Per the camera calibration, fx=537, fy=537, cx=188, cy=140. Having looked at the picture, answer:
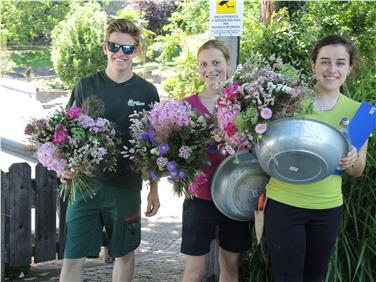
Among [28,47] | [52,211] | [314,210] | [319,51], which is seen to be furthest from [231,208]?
[28,47]

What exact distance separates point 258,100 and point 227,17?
55.9 inches

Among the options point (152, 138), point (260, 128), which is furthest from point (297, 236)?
point (152, 138)

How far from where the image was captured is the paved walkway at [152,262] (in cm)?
460

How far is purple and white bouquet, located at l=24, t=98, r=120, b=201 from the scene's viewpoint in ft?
10.2

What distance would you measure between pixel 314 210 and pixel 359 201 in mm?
1009

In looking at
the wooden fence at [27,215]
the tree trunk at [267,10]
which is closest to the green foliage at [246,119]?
the wooden fence at [27,215]

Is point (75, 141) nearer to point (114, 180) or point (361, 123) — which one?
point (114, 180)

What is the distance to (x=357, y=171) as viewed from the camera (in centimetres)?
300

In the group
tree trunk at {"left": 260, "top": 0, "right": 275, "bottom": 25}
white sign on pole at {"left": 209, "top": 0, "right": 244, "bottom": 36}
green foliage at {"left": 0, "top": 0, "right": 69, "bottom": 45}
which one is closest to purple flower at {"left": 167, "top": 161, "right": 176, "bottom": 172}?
white sign on pole at {"left": 209, "top": 0, "right": 244, "bottom": 36}

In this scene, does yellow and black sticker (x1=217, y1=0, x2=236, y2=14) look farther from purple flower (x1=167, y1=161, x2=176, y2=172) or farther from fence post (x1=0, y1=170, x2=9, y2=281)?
fence post (x1=0, y1=170, x2=9, y2=281)

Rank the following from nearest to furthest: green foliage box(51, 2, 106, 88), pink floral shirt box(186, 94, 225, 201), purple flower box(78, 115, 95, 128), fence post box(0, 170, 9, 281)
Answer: purple flower box(78, 115, 95, 128) < pink floral shirt box(186, 94, 225, 201) < fence post box(0, 170, 9, 281) < green foliage box(51, 2, 106, 88)

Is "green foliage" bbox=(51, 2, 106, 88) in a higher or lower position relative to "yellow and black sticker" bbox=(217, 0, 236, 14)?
lower

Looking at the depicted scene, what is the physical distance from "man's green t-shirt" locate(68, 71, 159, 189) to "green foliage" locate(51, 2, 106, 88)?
13651 mm

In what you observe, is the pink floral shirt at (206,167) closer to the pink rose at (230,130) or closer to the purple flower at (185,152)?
the purple flower at (185,152)
